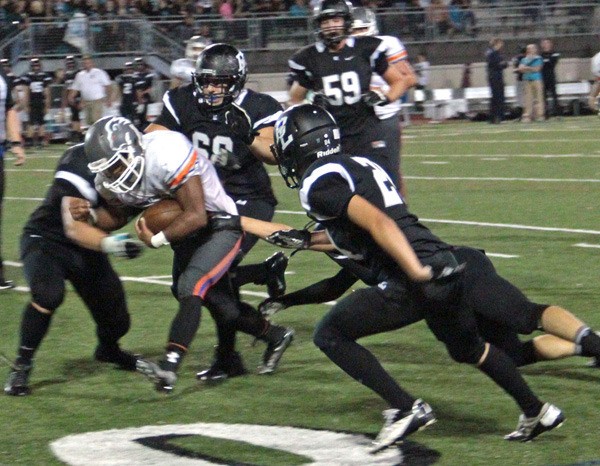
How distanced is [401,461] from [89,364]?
228 cm

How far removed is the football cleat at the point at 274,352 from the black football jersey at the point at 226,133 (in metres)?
0.83

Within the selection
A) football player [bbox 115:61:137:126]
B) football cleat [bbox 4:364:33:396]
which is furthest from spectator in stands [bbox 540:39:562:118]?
football cleat [bbox 4:364:33:396]

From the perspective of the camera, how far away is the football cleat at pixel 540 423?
4367mm

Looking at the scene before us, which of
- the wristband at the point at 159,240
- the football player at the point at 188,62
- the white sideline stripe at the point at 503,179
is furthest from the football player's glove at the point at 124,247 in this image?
the white sideline stripe at the point at 503,179

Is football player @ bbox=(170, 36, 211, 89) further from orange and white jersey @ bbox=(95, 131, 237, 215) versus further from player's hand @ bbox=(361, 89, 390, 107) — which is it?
orange and white jersey @ bbox=(95, 131, 237, 215)

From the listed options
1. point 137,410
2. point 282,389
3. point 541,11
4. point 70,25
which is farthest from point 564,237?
point 541,11

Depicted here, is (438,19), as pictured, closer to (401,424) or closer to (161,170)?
(161,170)

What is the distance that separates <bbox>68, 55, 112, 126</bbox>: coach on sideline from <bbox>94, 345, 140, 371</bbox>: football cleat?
15069 mm

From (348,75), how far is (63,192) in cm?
302

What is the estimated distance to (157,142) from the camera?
16.6ft

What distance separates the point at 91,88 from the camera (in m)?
20.4

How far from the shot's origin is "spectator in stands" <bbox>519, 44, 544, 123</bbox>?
2250cm

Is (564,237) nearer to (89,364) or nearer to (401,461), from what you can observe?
(89,364)

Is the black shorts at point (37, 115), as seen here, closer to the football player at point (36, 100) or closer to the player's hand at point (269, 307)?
the football player at point (36, 100)
